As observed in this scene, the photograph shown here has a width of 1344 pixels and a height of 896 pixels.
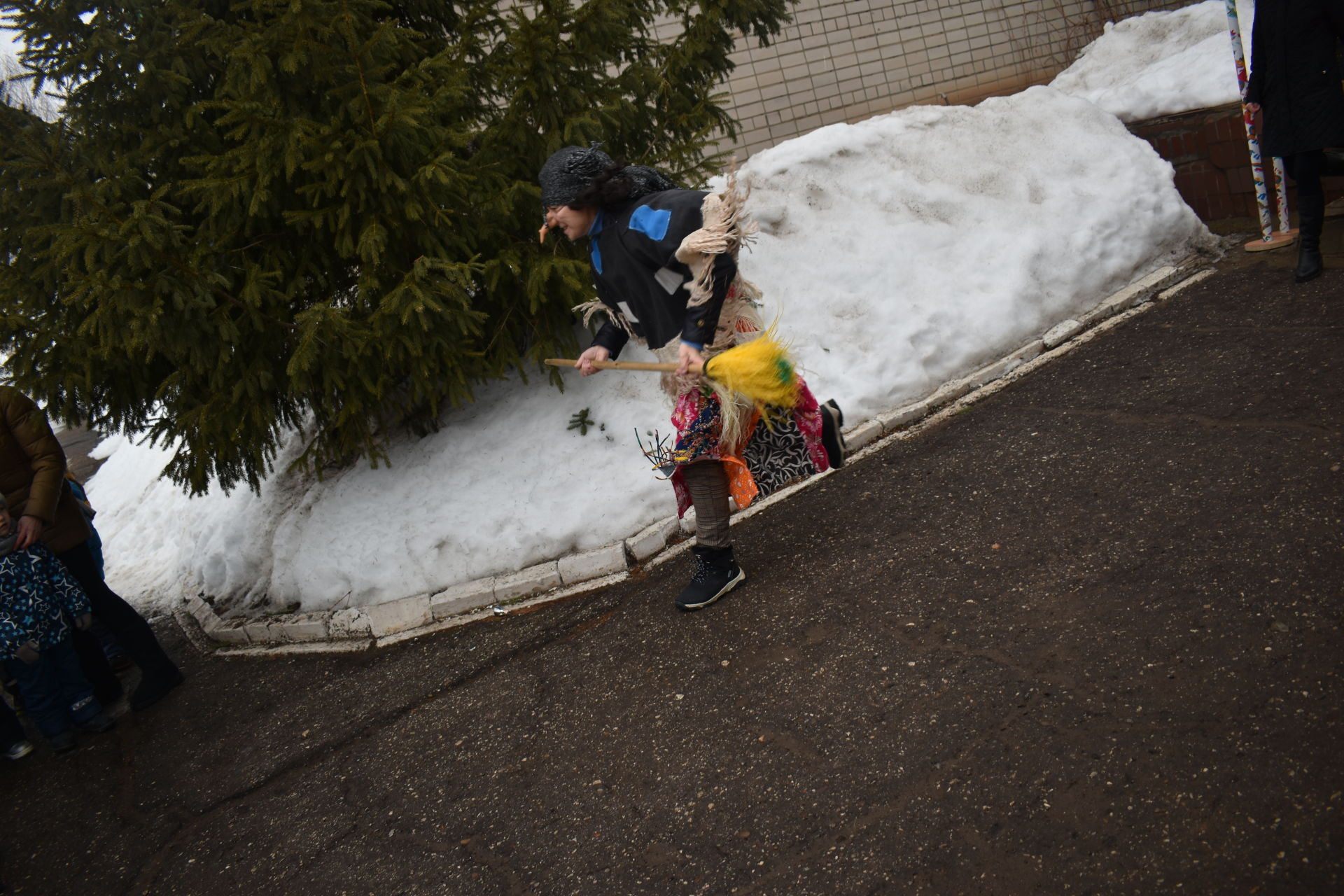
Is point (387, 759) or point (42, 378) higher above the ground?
point (42, 378)

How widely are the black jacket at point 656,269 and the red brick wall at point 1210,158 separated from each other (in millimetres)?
5014

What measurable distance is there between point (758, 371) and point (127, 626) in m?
3.43

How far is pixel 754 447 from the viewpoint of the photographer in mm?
4355

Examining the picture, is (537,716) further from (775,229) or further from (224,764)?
(775,229)

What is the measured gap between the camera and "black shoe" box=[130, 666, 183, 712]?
16.4 ft

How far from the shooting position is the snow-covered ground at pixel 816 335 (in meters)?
5.37

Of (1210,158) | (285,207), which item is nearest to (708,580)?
(285,207)

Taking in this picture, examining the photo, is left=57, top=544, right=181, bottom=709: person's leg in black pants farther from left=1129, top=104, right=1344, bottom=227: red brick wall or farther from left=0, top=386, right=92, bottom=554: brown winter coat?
left=1129, top=104, right=1344, bottom=227: red brick wall

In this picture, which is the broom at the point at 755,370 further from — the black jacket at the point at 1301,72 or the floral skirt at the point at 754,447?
the black jacket at the point at 1301,72

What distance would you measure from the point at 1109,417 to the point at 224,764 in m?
4.36

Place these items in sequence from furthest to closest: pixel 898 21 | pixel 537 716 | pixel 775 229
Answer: pixel 898 21 < pixel 775 229 < pixel 537 716

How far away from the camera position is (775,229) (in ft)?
22.3

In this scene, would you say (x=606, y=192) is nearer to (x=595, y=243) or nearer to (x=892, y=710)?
(x=595, y=243)

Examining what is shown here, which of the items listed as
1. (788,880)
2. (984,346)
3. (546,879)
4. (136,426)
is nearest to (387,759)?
(546,879)
